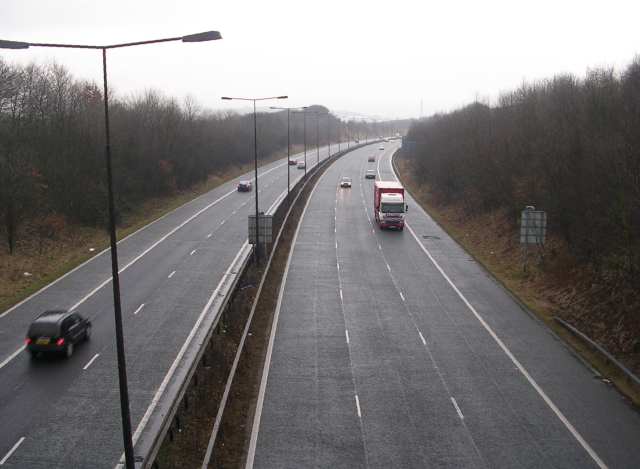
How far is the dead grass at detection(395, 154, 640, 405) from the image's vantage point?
23234 mm

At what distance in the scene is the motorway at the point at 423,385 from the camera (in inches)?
638

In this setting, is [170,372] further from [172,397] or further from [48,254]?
[48,254]

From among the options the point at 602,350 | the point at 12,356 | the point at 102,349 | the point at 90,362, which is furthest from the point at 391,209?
the point at 12,356

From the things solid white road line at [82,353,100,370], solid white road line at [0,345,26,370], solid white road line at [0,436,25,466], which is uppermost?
solid white road line at [0,345,26,370]

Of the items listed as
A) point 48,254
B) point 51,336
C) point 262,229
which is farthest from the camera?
point 48,254

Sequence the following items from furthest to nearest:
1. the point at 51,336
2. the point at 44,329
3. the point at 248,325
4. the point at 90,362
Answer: the point at 248,325, the point at 90,362, the point at 44,329, the point at 51,336

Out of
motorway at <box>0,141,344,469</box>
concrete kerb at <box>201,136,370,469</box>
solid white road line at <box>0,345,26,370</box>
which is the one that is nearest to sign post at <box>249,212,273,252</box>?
concrete kerb at <box>201,136,370,469</box>

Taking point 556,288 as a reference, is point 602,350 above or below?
below

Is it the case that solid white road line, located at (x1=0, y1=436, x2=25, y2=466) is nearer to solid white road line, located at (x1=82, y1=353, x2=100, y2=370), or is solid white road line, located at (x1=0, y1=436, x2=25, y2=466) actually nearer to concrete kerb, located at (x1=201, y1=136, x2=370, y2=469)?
concrete kerb, located at (x1=201, y1=136, x2=370, y2=469)

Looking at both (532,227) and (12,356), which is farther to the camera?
(532,227)

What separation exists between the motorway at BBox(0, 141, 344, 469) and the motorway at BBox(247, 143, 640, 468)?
3973mm

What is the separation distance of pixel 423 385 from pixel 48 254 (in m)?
29.3

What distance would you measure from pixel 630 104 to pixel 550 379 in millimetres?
16671

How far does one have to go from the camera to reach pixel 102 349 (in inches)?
907
